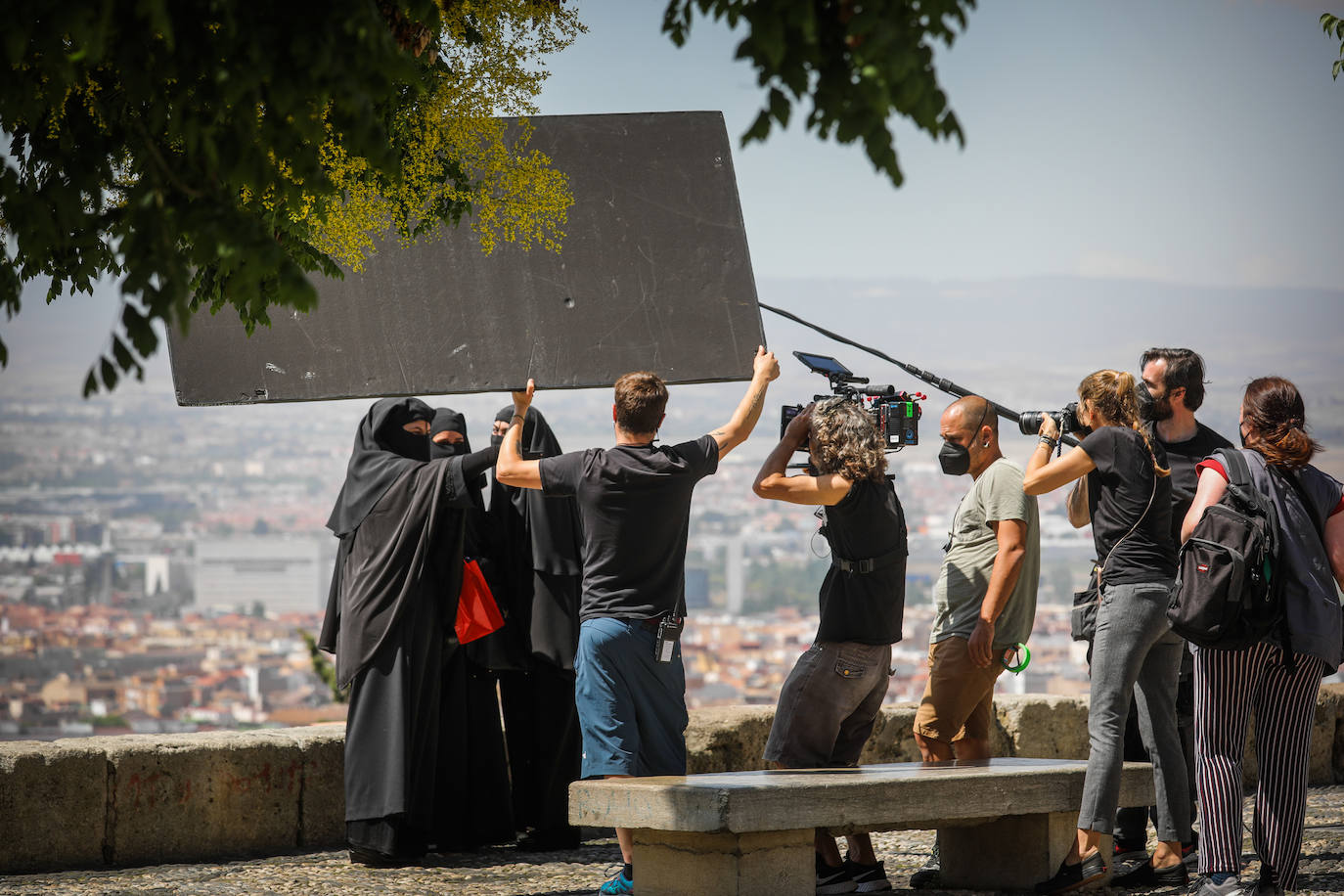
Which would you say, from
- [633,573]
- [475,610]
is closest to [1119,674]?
[633,573]

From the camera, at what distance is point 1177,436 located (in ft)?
17.2

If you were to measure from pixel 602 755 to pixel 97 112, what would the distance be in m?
2.50

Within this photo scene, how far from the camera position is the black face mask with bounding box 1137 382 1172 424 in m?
5.20

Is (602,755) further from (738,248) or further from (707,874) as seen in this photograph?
(738,248)

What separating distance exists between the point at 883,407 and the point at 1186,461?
1.14 meters

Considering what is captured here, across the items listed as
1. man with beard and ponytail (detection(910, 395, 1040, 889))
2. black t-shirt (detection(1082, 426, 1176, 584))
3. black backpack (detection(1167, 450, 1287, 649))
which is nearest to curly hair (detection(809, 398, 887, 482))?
man with beard and ponytail (detection(910, 395, 1040, 889))

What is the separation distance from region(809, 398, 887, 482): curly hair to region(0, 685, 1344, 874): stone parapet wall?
2.69 meters

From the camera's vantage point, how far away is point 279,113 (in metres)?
2.95

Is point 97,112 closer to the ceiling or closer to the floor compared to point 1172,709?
closer to the ceiling

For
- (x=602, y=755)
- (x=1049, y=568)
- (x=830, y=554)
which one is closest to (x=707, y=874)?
(x=602, y=755)

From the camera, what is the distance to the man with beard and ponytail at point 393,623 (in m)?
5.70

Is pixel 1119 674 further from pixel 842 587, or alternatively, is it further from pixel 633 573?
pixel 633 573

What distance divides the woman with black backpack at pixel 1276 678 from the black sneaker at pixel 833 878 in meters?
1.22

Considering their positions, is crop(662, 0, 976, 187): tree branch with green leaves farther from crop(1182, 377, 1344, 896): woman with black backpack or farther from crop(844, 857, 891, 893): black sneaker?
crop(844, 857, 891, 893): black sneaker
